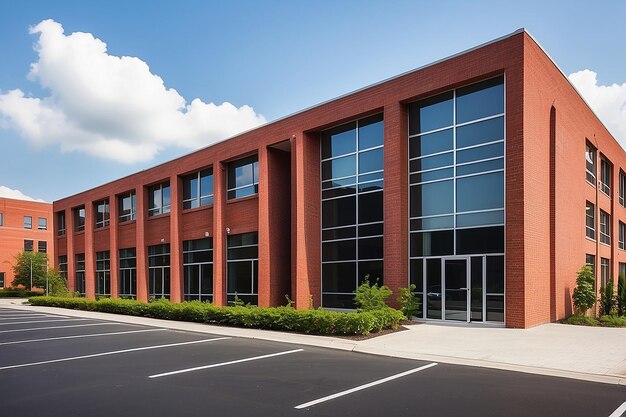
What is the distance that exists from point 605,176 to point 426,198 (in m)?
13.4

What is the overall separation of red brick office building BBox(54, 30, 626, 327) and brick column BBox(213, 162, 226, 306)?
65 millimetres

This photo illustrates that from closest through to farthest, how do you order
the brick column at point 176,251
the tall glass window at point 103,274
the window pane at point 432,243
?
the window pane at point 432,243
the brick column at point 176,251
the tall glass window at point 103,274

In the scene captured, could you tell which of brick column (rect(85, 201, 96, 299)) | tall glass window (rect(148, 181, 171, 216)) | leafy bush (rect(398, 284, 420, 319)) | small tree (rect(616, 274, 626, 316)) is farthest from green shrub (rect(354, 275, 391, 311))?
brick column (rect(85, 201, 96, 299))

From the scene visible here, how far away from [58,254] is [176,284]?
2032 centimetres

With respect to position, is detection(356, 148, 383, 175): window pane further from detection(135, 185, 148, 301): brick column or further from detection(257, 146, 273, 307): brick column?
detection(135, 185, 148, 301): brick column

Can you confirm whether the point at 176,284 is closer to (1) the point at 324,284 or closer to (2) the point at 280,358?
(1) the point at 324,284

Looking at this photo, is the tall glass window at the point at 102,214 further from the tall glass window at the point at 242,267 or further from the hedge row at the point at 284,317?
the hedge row at the point at 284,317

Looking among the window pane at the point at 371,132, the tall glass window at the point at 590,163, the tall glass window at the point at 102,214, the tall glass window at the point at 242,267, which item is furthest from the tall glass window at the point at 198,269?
the tall glass window at the point at 590,163

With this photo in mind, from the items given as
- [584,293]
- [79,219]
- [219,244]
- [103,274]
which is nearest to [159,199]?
[219,244]

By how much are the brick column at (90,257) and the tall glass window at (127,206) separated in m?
4.31

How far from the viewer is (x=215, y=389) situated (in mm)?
7766

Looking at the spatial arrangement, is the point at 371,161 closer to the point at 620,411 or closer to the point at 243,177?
the point at 243,177

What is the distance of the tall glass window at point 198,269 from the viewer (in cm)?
2644

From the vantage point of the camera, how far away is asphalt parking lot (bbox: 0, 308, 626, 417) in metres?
6.64
